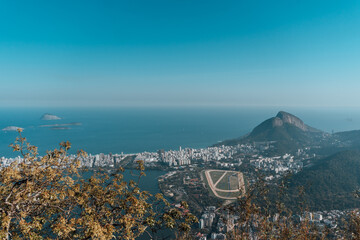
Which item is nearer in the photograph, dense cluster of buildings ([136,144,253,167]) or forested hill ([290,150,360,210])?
forested hill ([290,150,360,210])

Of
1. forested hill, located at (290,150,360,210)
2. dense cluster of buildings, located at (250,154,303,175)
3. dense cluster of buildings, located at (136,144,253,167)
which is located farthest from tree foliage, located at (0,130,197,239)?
dense cluster of buildings, located at (136,144,253,167)

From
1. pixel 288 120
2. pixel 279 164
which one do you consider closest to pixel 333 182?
pixel 279 164

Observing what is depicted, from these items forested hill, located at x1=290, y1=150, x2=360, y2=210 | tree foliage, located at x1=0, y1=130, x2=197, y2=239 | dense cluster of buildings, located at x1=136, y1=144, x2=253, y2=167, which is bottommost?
dense cluster of buildings, located at x1=136, y1=144, x2=253, y2=167

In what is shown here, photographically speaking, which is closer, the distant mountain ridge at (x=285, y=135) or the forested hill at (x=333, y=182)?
the forested hill at (x=333, y=182)

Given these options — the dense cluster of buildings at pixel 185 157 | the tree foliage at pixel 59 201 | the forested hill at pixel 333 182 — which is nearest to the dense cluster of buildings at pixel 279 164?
the forested hill at pixel 333 182

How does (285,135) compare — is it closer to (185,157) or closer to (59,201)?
Answer: (185,157)

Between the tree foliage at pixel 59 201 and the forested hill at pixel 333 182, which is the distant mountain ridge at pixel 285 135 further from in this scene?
the tree foliage at pixel 59 201

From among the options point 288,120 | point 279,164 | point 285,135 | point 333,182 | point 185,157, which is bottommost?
point 185,157

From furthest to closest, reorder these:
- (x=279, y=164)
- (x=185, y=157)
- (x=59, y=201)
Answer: (x=185, y=157)
(x=279, y=164)
(x=59, y=201)

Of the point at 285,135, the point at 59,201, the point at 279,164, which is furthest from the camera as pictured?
the point at 285,135

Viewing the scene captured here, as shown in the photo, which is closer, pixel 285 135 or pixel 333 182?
pixel 333 182

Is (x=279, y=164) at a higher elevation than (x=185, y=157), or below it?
higher

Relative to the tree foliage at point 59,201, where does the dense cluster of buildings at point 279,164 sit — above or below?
below

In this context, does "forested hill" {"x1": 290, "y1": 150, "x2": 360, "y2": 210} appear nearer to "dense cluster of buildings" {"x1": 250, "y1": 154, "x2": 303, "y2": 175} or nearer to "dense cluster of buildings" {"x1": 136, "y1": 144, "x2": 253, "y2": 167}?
"dense cluster of buildings" {"x1": 250, "y1": 154, "x2": 303, "y2": 175}
